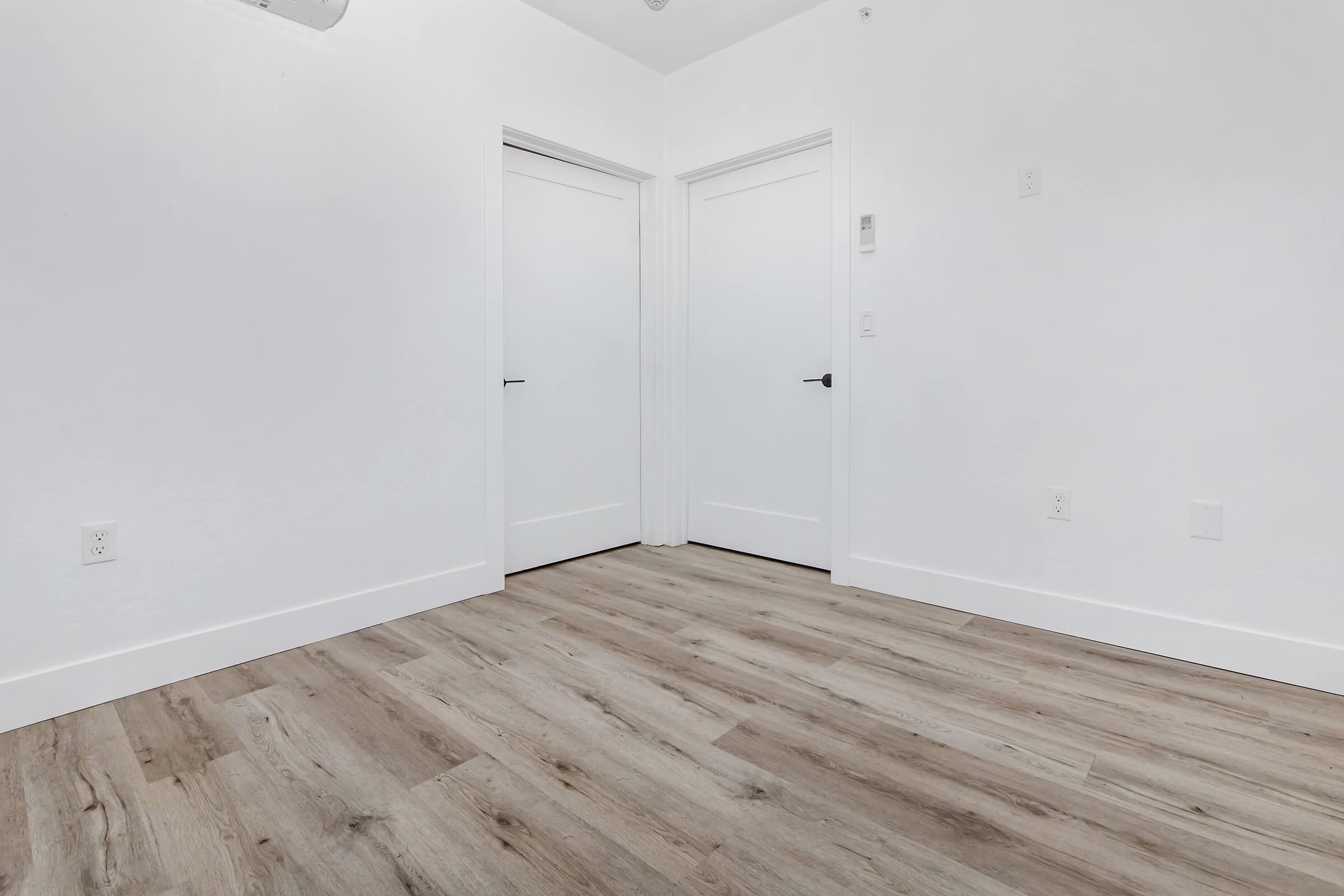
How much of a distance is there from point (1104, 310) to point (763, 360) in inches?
58.5

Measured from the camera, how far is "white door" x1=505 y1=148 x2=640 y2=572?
123 inches

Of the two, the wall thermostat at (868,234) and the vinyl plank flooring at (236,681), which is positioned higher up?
the wall thermostat at (868,234)

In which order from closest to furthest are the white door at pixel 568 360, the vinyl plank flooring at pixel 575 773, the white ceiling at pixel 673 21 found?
the vinyl plank flooring at pixel 575 773, the white ceiling at pixel 673 21, the white door at pixel 568 360

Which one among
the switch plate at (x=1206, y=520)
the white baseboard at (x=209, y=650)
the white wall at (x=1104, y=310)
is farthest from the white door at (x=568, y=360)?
the switch plate at (x=1206, y=520)

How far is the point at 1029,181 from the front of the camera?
2.42m

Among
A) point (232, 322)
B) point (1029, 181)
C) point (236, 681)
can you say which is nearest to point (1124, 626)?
point (1029, 181)

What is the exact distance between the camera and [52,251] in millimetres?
1804

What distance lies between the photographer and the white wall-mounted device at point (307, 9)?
6.72 ft

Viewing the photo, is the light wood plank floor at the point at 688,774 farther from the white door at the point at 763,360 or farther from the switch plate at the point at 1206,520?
the white door at the point at 763,360

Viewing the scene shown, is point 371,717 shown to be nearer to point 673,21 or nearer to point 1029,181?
point 1029,181

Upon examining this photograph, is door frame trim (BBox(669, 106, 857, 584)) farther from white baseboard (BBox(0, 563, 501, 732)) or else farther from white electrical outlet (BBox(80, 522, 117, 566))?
white electrical outlet (BBox(80, 522, 117, 566))

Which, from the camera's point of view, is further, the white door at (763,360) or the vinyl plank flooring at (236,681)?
the white door at (763,360)

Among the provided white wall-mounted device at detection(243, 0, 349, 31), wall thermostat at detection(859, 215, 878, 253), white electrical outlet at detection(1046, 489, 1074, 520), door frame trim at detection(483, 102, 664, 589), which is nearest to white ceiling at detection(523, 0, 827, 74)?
door frame trim at detection(483, 102, 664, 589)

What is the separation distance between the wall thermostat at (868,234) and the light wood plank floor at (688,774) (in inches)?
62.4
